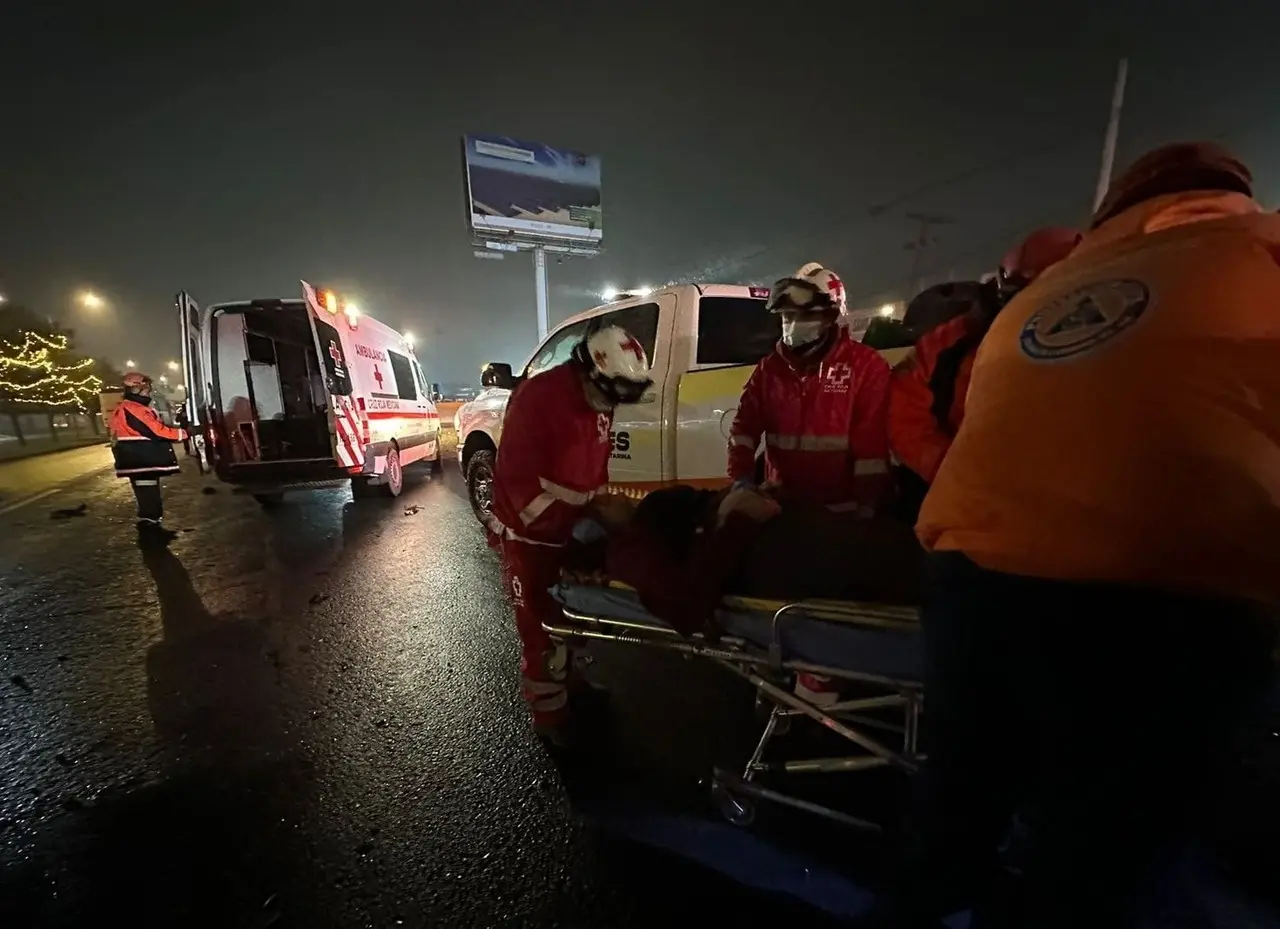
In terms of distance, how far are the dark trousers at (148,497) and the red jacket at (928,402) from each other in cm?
780

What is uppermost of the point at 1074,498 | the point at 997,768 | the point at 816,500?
the point at 1074,498

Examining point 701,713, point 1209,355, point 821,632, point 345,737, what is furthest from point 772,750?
point 1209,355

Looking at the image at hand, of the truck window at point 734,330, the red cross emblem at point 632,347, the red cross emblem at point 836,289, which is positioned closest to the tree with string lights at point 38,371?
the truck window at point 734,330

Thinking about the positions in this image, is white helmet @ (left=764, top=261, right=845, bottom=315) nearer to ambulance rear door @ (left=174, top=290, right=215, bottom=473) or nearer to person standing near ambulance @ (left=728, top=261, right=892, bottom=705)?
person standing near ambulance @ (left=728, top=261, right=892, bottom=705)

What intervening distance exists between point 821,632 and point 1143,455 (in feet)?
3.24

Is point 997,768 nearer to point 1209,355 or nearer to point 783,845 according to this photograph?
point 1209,355

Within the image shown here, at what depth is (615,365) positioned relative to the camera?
2.32 meters

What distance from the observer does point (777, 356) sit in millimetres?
2734

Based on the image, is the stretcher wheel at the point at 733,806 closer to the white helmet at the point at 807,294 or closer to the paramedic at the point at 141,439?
the white helmet at the point at 807,294

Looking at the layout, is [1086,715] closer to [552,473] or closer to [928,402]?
[928,402]

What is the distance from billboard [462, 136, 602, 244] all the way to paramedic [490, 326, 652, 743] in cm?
2021

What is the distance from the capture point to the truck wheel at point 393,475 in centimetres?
786

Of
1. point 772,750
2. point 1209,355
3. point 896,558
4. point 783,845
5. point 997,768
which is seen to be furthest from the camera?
point 772,750

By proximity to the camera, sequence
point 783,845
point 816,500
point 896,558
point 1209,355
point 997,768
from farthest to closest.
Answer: point 816,500
point 783,845
point 896,558
point 997,768
point 1209,355
